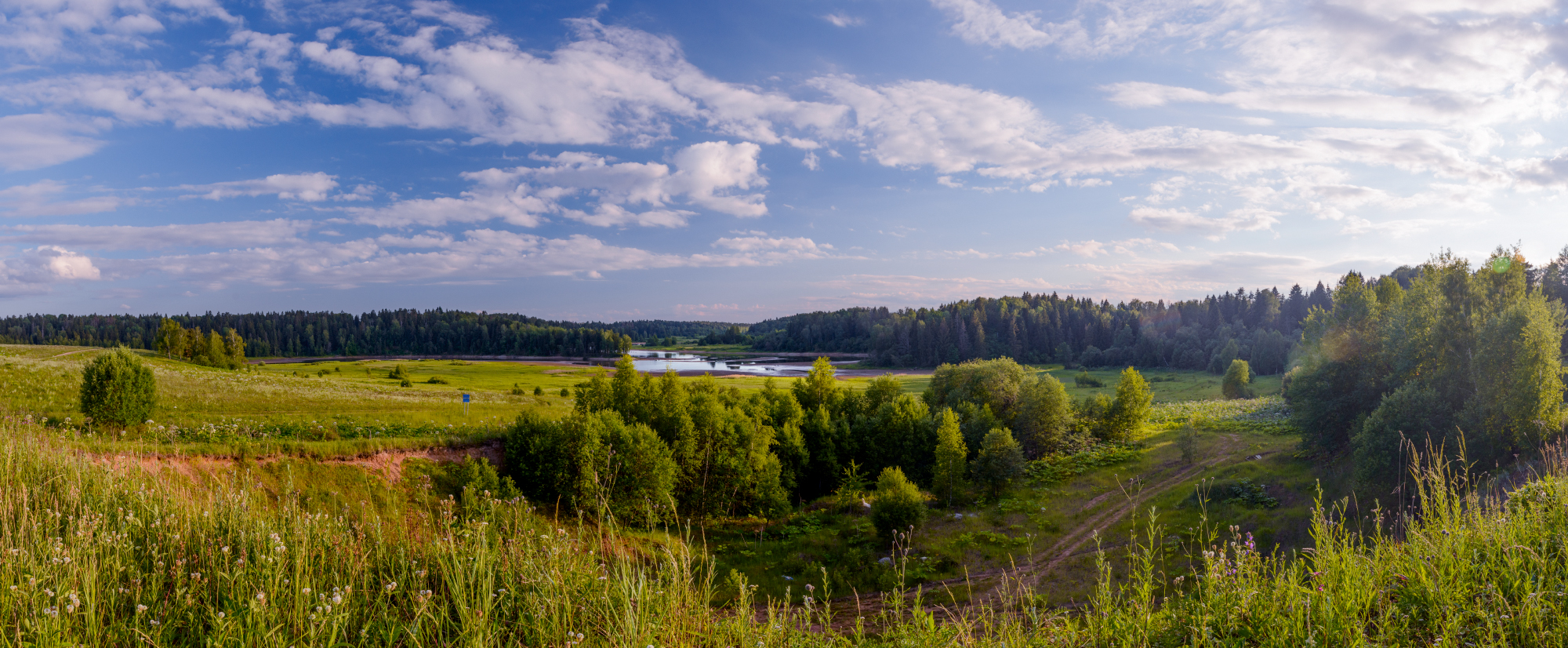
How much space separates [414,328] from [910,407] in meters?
158

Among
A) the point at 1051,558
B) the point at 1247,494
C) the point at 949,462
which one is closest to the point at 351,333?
the point at 949,462

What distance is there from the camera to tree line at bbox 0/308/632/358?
137 meters

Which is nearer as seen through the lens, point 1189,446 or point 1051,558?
point 1051,558

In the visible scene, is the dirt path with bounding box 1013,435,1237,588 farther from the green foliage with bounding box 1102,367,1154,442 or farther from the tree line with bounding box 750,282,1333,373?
the tree line with bounding box 750,282,1333,373

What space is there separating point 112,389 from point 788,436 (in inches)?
1005

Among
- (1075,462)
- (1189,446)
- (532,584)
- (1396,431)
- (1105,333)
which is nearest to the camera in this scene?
(532,584)

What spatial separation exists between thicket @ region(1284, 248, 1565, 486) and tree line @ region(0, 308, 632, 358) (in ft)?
365

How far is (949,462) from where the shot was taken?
3203cm

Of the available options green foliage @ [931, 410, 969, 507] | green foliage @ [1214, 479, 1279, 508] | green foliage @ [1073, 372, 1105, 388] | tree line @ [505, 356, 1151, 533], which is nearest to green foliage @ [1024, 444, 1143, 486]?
tree line @ [505, 356, 1151, 533]

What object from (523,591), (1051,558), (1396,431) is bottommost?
(1051,558)

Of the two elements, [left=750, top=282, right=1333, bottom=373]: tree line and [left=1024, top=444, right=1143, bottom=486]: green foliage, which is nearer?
[left=1024, top=444, right=1143, bottom=486]: green foliage

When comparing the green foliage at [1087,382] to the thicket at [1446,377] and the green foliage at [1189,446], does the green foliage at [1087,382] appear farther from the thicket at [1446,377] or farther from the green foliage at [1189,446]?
the thicket at [1446,377]

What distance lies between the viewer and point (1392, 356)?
96.5 feet

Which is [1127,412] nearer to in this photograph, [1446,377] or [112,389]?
→ [1446,377]
